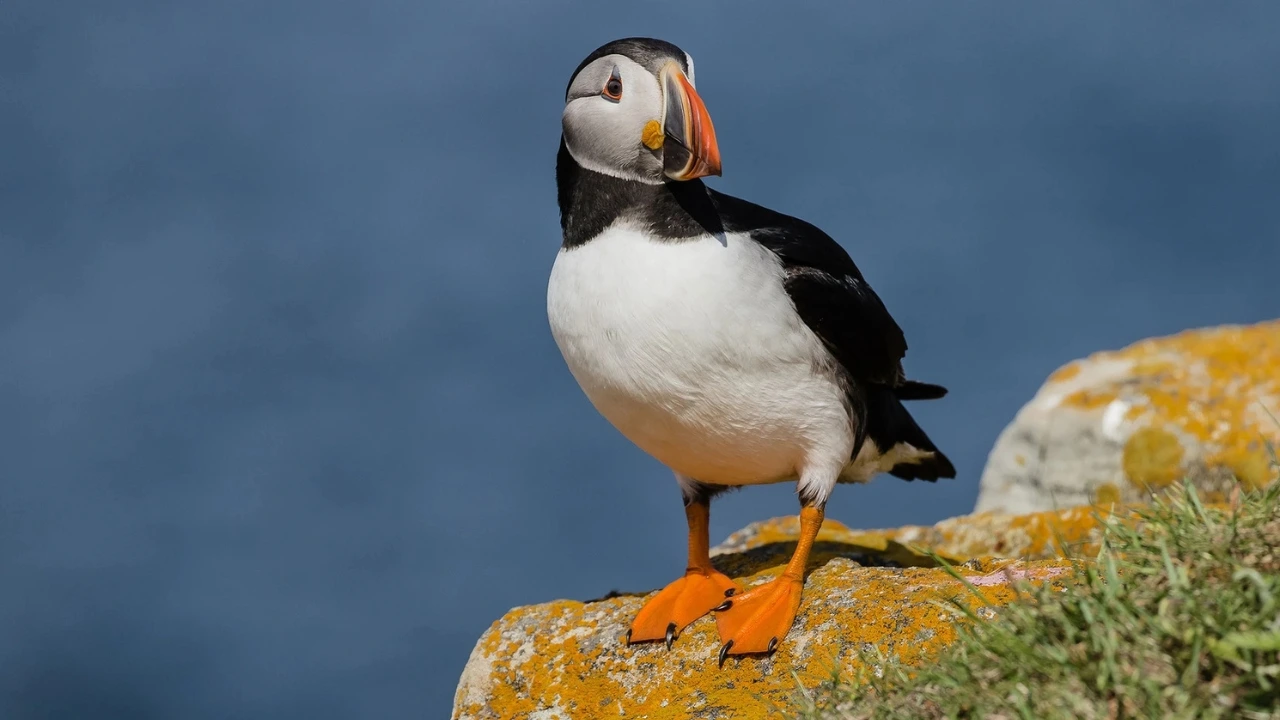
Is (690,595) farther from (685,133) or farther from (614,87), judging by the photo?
(614,87)

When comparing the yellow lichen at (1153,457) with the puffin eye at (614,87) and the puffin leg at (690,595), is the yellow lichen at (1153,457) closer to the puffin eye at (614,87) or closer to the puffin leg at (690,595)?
the puffin leg at (690,595)

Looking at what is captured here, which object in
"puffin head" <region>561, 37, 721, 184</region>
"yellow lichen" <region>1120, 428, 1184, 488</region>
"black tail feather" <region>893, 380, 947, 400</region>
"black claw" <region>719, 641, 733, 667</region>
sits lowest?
"black claw" <region>719, 641, 733, 667</region>

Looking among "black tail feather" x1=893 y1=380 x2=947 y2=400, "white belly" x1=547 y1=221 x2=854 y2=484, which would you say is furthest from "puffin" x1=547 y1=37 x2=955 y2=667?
"black tail feather" x1=893 y1=380 x2=947 y2=400

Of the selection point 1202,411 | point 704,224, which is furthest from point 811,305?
point 1202,411

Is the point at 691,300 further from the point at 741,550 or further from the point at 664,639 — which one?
the point at 741,550

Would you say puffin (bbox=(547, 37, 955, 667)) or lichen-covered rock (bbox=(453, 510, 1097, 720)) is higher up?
puffin (bbox=(547, 37, 955, 667))

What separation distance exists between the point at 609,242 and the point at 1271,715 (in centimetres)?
327

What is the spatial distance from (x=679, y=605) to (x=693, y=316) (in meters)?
1.30

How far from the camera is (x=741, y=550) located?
6902mm

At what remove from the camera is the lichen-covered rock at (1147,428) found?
27.5ft

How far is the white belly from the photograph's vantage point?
507cm

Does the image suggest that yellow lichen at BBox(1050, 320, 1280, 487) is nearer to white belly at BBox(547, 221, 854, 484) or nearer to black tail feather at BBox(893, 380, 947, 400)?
black tail feather at BBox(893, 380, 947, 400)

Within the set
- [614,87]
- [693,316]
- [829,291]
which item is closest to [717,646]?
[693,316]

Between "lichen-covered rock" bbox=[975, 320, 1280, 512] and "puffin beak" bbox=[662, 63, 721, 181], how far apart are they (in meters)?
4.74
